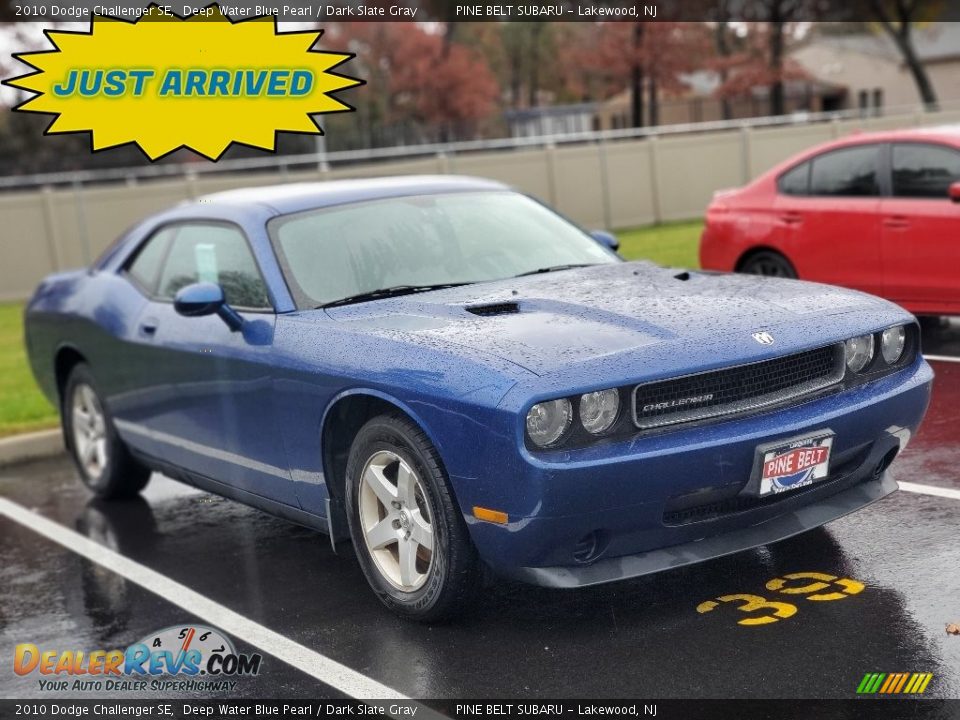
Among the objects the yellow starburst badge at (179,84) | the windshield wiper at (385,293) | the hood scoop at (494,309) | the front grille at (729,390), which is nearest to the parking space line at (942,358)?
the yellow starburst badge at (179,84)

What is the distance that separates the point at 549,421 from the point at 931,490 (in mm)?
2467

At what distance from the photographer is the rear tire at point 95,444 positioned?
7316 mm

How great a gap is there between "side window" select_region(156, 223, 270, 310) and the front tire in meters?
1.14

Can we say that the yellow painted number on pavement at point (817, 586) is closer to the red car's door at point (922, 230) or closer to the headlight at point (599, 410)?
the headlight at point (599, 410)

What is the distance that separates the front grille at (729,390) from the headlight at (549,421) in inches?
9.5

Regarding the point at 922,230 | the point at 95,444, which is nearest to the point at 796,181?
the point at 922,230

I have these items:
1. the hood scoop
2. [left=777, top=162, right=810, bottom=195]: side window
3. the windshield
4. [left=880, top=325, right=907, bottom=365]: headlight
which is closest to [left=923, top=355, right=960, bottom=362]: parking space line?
[left=777, top=162, right=810, bottom=195]: side window

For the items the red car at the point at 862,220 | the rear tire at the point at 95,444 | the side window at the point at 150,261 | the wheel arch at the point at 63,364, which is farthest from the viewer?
the red car at the point at 862,220

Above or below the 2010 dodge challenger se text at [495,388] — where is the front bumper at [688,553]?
below

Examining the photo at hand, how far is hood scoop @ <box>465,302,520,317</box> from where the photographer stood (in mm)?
5000

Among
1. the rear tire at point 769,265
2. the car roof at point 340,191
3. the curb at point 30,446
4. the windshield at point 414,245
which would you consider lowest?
the curb at point 30,446

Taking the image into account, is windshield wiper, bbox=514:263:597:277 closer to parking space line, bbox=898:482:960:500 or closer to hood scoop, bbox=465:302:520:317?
hood scoop, bbox=465:302:520:317

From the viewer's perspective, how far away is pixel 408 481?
4758 millimetres

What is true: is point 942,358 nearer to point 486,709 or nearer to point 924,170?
point 924,170
